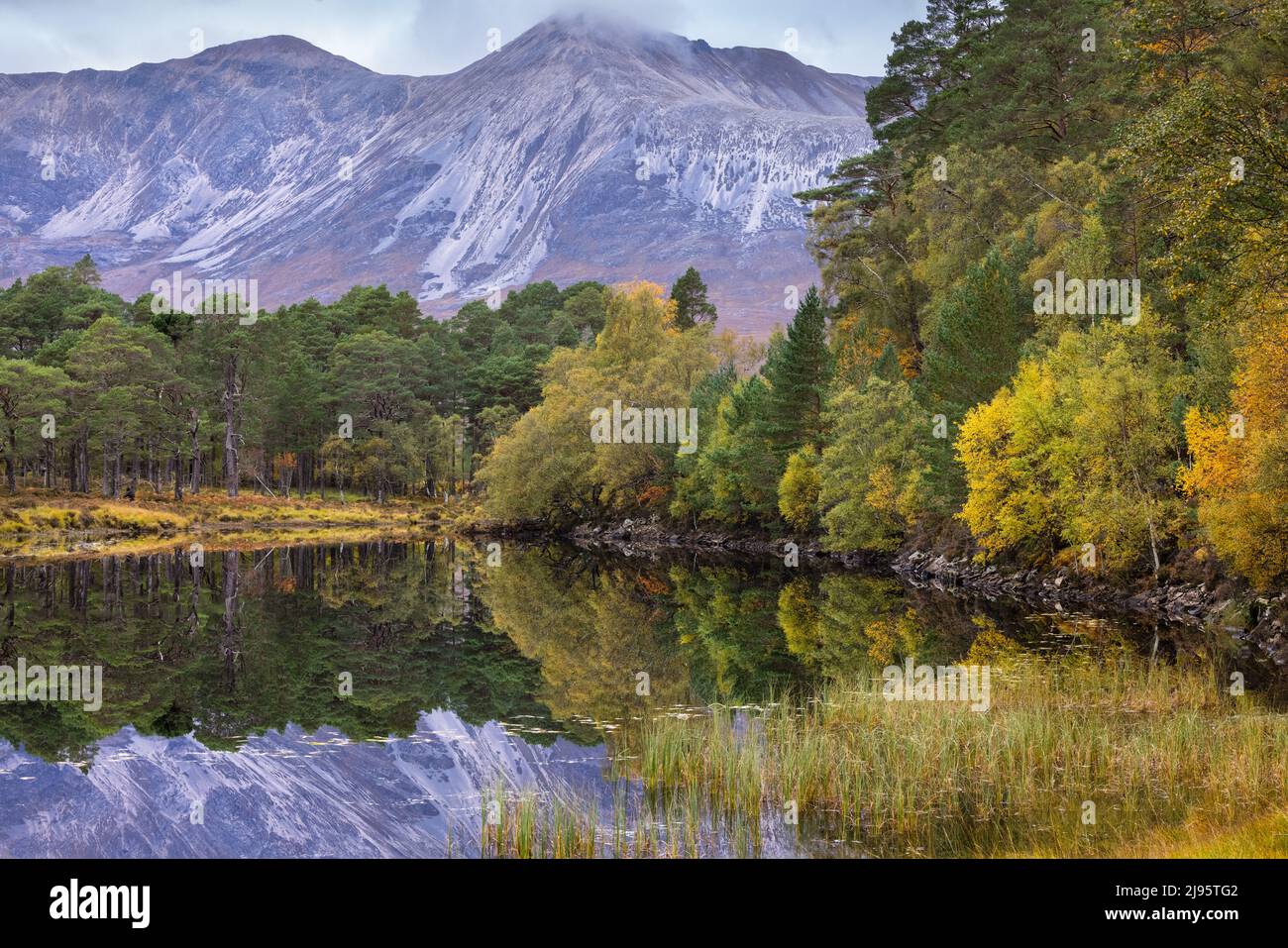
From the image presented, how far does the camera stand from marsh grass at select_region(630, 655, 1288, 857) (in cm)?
1483

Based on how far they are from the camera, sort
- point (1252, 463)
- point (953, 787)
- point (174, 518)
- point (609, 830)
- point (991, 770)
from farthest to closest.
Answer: point (174, 518), point (1252, 463), point (991, 770), point (953, 787), point (609, 830)

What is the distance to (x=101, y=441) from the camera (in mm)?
89188

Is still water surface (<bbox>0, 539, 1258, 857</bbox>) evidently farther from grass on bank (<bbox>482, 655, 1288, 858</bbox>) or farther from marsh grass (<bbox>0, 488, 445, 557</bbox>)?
marsh grass (<bbox>0, 488, 445, 557</bbox>)

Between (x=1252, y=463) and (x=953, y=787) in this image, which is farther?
(x=1252, y=463)

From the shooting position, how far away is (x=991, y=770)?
16969mm

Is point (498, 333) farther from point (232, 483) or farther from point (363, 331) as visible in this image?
point (232, 483)

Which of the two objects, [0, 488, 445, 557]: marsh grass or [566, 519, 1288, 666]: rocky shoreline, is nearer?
[566, 519, 1288, 666]: rocky shoreline

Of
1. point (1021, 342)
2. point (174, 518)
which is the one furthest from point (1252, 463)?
point (174, 518)

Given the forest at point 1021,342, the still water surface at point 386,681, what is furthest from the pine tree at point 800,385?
the still water surface at point 386,681

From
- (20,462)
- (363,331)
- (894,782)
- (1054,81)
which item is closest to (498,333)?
(363,331)

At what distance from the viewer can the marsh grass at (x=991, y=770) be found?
14.8 m

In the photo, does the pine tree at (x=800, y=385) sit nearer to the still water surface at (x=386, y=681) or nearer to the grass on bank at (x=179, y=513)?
the still water surface at (x=386, y=681)

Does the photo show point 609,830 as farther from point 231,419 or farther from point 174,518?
point 231,419

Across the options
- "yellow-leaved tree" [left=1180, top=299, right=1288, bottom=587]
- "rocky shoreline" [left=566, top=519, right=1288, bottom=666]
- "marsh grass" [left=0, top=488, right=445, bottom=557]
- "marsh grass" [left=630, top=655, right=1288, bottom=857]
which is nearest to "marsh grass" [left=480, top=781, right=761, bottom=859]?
"marsh grass" [left=630, top=655, right=1288, bottom=857]
